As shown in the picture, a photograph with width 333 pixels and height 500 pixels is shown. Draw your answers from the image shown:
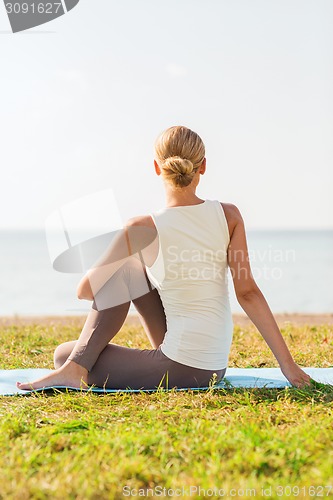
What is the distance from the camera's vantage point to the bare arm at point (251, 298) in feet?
9.28

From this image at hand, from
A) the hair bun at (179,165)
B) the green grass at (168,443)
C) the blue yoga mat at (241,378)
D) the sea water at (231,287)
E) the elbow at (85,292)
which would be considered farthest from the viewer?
the sea water at (231,287)

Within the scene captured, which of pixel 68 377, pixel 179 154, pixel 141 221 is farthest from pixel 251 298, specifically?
pixel 68 377

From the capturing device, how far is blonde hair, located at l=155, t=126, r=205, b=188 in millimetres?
2729

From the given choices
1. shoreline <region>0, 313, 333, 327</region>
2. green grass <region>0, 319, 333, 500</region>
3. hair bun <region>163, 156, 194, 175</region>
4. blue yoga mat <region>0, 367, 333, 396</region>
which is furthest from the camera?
shoreline <region>0, 313, 333, 327</region>

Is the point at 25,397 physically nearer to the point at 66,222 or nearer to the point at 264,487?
the point at 66,222

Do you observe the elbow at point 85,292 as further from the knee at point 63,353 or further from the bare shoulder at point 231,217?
the bare shoulder at point 231,217

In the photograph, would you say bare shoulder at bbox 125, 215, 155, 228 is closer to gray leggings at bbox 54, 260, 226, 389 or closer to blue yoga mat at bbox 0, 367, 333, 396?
gray leggings at bbox 54, 260, 226, 389

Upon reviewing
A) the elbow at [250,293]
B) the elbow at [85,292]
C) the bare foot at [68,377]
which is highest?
the elbow at [85,292]

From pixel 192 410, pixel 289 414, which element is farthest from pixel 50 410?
pixel 289 414

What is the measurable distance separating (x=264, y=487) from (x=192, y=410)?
81 cm

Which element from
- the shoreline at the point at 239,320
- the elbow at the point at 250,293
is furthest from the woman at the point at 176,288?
the shoreline at the point at 239,320

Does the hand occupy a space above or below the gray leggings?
below

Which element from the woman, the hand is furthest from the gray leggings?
the hand

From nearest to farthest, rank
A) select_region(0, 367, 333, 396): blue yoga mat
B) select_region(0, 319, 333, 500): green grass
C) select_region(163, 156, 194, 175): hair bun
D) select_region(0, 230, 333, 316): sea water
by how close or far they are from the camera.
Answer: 1. select_region(0, 319, 333, 500): green grass
2. select_region(163, 156, 194, 175): hair bun
3. select_region(0, 367, 333, 396): blue yoga mat
4. select_region(0, 230, 333, 316): sea water
